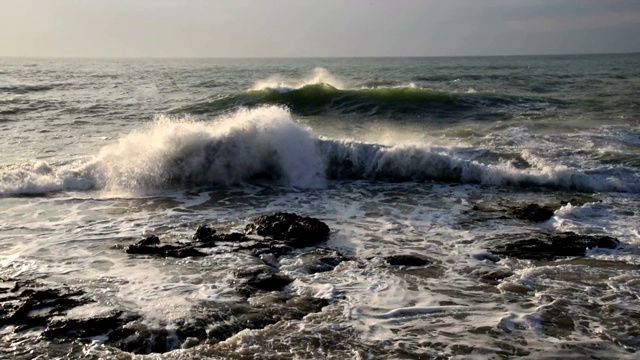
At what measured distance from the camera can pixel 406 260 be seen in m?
6.85

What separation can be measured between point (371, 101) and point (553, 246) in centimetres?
1727

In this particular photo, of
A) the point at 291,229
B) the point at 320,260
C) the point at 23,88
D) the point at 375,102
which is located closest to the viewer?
the point at 320,260

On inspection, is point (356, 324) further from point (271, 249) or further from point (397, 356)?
point (271, 249)

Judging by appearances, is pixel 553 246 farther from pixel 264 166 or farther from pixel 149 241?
pixel 264 166

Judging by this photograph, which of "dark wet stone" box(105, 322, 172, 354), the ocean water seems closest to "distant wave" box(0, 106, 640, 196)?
the ocean water

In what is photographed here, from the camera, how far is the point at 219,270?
21.5ft

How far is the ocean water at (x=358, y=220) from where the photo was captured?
4.96 m

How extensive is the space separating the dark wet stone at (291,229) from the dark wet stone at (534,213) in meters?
3.25

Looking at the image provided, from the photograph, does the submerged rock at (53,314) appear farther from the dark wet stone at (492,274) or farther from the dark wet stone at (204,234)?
the dark wet stone at (492,274)

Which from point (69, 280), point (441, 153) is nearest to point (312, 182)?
point (441, 153)

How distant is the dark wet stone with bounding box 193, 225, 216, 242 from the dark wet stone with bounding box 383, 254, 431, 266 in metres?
2.50

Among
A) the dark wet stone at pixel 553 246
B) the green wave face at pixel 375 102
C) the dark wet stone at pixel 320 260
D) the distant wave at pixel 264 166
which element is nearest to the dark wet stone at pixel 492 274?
the dark wet stone at pixel 553 246

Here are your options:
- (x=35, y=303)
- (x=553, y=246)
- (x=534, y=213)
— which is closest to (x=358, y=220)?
(x=534, y=213)

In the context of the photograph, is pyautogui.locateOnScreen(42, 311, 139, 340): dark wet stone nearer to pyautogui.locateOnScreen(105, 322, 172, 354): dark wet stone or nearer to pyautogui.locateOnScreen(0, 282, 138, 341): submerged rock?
pyautogui.locateOnScreen(0, 282, 138, 341): submerged rock
